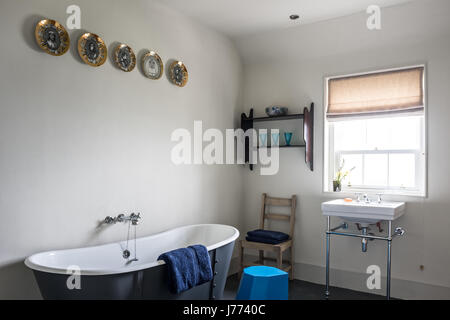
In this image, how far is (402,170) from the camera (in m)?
3.74

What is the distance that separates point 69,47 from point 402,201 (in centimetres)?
320

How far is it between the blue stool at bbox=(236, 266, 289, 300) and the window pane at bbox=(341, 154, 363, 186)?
6.55 ft

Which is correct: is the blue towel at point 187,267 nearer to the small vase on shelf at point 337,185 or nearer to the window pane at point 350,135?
the small vase on shelf at point 337,185

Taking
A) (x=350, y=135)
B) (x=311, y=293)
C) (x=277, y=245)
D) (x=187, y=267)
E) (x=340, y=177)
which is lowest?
(x=311, y=293)

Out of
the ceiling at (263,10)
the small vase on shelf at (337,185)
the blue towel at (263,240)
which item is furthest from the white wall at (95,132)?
the small vase on shelf at (337,185)

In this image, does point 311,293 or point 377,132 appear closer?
point 311,293

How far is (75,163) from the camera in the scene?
2.77 m

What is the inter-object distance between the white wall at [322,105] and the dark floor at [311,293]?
0.12m

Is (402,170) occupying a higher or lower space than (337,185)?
higher

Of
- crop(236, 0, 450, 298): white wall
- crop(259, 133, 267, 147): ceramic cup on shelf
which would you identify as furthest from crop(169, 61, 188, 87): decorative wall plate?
crop(259, 133, 267, 147): ceramic cup on shelf

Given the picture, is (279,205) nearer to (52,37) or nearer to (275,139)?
(275,139)

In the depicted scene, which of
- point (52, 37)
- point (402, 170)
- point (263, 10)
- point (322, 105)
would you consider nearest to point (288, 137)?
point (322, 105)

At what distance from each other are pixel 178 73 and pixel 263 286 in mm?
2244
